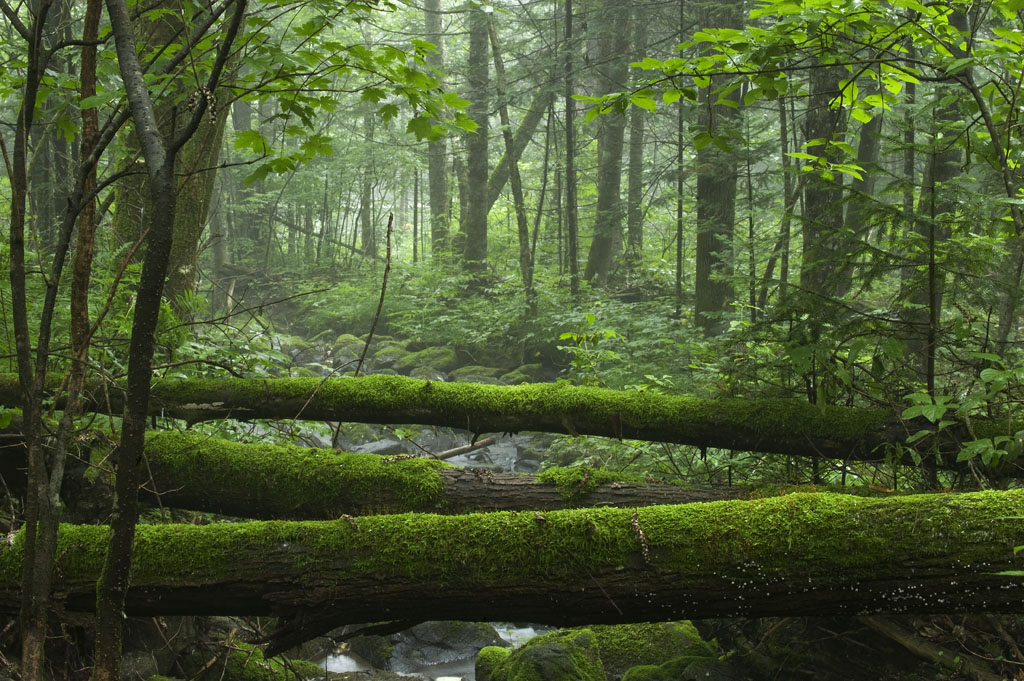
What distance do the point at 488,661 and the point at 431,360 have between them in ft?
30.7

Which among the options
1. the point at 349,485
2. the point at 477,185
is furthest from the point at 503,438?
→ the point at 477,185

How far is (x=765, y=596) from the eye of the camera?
2969 mm

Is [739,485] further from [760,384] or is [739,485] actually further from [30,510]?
[30,510]

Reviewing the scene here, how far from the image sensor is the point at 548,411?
493 centimetres

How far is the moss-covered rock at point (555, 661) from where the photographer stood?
181 inches

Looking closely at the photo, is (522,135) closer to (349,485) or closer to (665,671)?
(349,485)

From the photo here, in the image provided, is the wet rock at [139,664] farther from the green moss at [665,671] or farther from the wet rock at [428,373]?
the wet rock at [428,373]

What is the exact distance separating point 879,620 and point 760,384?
1.98 meters

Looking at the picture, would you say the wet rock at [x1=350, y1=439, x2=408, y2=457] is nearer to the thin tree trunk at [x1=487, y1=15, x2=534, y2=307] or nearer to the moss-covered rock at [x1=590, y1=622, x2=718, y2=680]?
the thin tree trunk at [x1=487, y1=15, x2=534, y2=307]

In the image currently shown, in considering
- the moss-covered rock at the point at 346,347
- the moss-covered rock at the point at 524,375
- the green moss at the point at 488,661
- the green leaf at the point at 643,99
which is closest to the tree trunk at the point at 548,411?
the green moss at the point at 488,661

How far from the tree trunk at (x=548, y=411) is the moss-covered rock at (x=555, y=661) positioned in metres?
1.56

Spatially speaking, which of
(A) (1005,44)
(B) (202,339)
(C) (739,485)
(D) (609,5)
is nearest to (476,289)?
(D) (609,5)

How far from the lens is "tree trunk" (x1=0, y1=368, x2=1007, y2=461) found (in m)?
4.54

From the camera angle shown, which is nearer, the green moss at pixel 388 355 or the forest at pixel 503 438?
the forest at pixel 503 438
